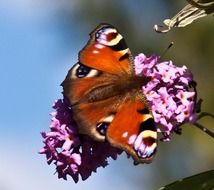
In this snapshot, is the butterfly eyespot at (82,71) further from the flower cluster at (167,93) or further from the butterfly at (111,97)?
the flower cluster at (167,93)

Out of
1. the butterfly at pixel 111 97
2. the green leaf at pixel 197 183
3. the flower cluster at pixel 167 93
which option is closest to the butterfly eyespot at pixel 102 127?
the butterfly at pixel 111 97

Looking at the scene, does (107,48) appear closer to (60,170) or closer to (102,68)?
(102,68)

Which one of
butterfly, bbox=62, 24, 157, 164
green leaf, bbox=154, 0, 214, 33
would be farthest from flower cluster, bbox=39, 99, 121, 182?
green leaf, bbox=154, 0, 214, 33

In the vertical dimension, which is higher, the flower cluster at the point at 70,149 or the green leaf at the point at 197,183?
the flower cluster at the point at 70,149

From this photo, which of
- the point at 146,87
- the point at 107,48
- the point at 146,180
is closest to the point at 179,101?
the point at 146,87

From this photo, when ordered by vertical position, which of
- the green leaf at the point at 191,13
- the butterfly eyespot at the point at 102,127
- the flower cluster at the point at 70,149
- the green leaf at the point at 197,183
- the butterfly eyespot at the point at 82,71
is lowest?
the green leaf at the point at 197,183

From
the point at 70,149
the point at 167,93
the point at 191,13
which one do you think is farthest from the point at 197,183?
the point at 191,13
